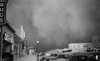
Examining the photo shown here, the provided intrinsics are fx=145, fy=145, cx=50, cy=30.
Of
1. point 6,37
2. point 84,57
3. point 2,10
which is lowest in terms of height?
point 84,57

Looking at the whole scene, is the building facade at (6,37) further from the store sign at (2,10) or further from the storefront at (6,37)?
the store sign at (2,10)

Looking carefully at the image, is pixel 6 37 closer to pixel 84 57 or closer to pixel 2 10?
pixel 2 10

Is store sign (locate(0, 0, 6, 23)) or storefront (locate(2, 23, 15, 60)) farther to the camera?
storefront (locate(2, 23, 15, 60))

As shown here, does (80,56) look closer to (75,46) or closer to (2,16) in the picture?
(2,16)

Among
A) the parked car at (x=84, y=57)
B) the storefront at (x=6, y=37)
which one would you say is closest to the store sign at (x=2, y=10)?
the storefront at (x=6, y=37)

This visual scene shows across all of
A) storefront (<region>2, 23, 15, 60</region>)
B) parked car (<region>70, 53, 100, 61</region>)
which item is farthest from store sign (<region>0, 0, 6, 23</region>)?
parked car (<region>70, 53, 100, 61</region>)

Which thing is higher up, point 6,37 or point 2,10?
point 2,10

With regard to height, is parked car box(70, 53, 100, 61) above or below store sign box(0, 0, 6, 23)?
below

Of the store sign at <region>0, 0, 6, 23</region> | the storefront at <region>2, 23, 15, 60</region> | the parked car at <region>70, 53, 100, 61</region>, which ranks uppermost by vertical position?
the store sign at <region>0, 0, 6, 23</region>

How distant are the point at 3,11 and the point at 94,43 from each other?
55.9 m

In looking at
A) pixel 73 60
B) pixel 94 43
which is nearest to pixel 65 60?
pixel 73 60

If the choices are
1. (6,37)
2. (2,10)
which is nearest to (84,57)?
(2,10)

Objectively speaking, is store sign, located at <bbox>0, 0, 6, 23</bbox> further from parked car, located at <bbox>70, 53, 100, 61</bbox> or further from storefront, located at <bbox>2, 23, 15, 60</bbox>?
parked car, located at <bbox>70, 53, 100, 61</bbox>

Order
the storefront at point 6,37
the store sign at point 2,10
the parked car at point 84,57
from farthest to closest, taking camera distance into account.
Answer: the storefront at point 6,37 < the parked car at point 84,57 < the store sign at point 2,10
